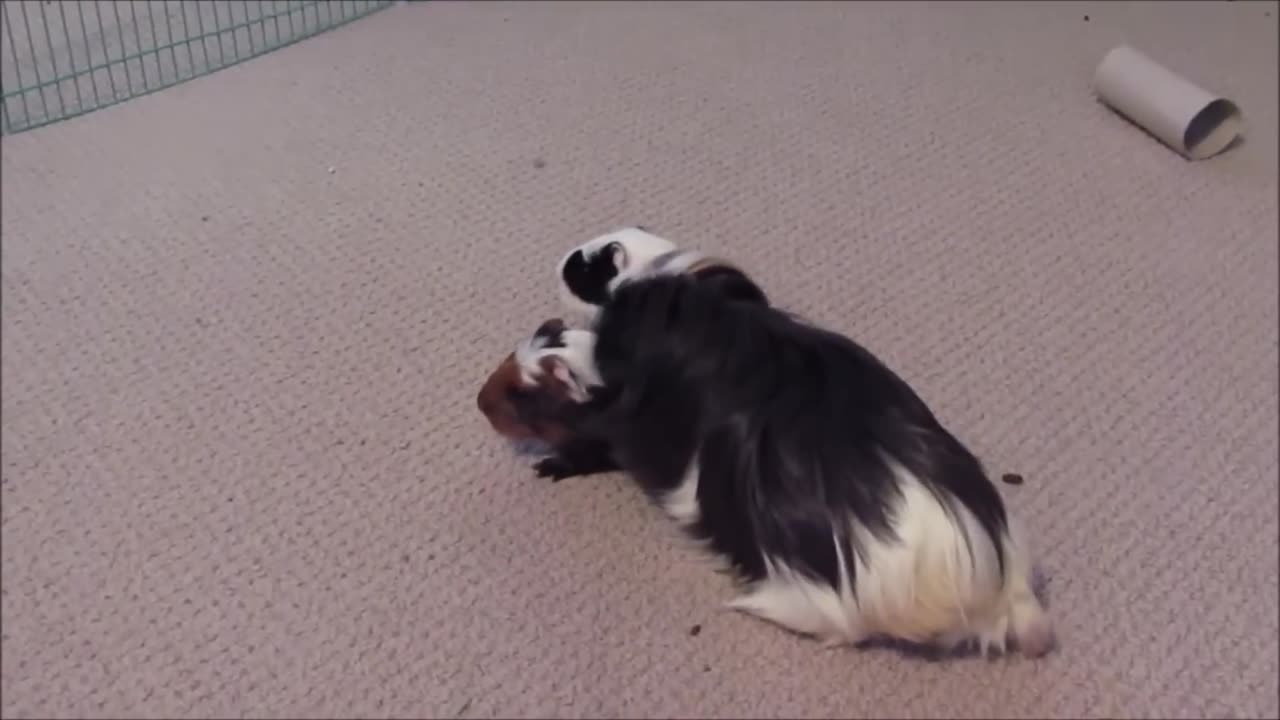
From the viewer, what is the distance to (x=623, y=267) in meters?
1.19

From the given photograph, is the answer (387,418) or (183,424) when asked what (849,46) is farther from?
(183,424)

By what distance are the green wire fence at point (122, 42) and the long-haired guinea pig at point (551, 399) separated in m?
0.62

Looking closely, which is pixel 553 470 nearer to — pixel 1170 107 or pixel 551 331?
pixel 551 331

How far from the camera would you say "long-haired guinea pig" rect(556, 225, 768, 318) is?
1.14 meters

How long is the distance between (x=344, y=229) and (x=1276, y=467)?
0.99 meters

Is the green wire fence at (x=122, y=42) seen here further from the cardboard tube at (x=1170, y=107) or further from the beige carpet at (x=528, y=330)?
the cardboard tube at (x=1170, y=107)

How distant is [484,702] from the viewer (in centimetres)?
96

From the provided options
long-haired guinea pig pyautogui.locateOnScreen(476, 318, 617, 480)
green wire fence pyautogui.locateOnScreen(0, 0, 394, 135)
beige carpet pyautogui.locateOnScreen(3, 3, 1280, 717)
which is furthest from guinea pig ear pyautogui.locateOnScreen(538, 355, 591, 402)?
green wire fence pyautogui.locateOnScreen(0, 0, 394, 135)

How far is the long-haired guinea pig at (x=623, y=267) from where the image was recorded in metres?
1.14

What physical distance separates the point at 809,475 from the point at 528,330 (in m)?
0.45

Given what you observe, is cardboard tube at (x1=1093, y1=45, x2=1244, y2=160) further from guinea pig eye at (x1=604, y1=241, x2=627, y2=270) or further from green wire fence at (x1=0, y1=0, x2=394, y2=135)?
green wire fence at (x1=0, y1=0, x2=394, y2=135)

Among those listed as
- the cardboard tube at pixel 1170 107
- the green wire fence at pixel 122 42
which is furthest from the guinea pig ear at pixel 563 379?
the cardboard tube at pixel 1170 107

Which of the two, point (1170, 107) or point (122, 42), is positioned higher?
point (1170, 107)

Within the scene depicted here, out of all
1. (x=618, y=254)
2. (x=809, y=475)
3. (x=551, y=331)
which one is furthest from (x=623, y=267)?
(x=809, y=475)
